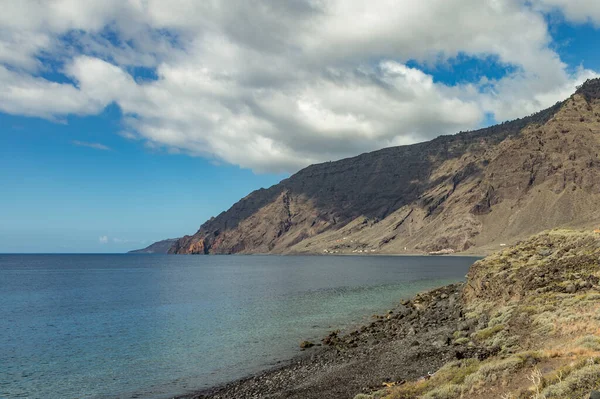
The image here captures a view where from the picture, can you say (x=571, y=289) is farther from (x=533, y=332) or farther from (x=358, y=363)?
(x=358, y=363)

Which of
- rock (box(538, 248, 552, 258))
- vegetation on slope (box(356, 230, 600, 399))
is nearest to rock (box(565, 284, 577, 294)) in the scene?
vegetation on slope (box(356, 230, 600, 399))

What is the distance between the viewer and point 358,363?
29688 millimetres

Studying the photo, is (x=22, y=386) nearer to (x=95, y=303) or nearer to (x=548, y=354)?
(x=548, y=354)

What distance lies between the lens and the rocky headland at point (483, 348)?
656 inches

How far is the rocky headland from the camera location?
16.7m

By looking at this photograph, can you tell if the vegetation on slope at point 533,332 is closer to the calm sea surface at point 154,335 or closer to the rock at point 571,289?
the rock at point 571,289

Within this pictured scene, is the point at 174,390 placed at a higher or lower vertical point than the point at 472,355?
lower

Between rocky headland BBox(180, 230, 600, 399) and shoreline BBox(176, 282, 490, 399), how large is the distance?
0.08 m

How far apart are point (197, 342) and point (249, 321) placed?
11107 mm

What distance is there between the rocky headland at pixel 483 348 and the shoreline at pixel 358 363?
78 mm

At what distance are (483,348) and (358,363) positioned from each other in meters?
8.68

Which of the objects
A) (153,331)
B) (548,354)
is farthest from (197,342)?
(548,354)

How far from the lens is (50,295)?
271 ft

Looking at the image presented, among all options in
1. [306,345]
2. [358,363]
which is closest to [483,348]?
[358,363]
